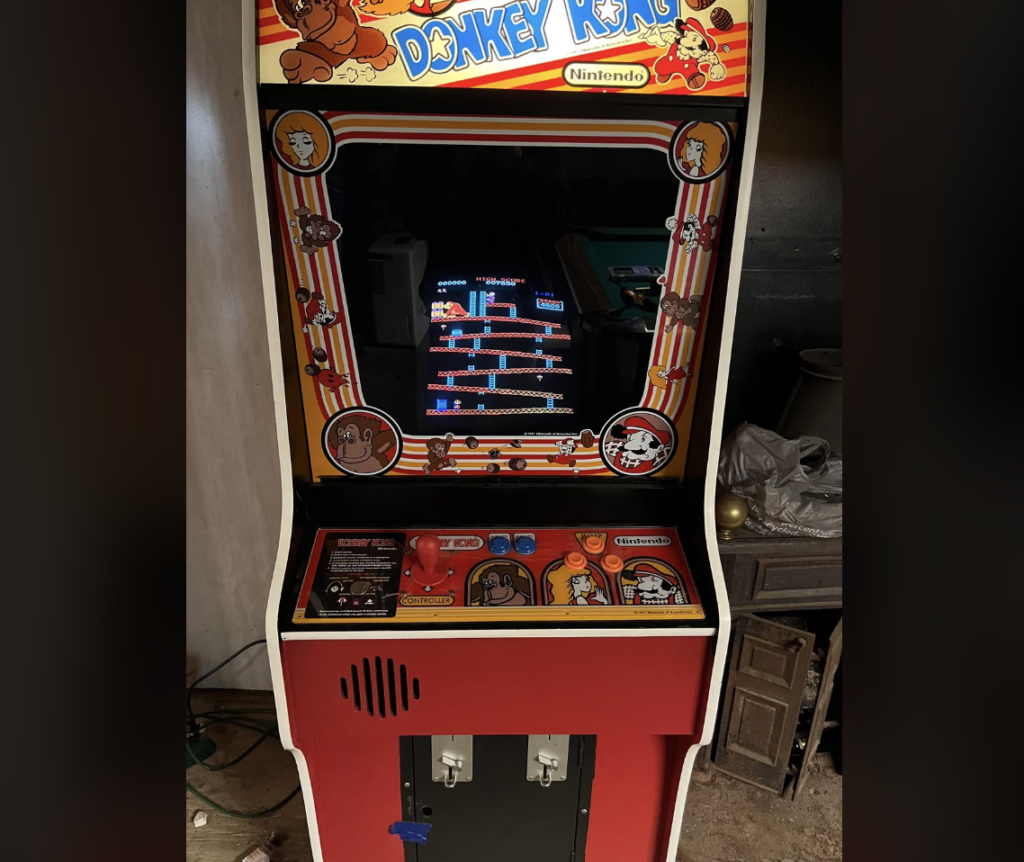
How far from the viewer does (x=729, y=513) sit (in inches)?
79.2

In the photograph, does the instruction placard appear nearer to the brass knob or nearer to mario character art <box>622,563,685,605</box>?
mario character art <box>622,563,685,605</box>

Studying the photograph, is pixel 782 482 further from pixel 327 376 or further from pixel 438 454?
pixel 327 376

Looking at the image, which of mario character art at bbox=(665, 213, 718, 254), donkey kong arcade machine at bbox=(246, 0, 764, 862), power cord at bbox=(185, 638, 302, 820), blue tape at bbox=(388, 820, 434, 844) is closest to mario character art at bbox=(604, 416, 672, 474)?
donkey kong arcade machine at bbox=(246, 0, 764, 862)

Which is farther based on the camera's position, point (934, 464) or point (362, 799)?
point (362, 799)

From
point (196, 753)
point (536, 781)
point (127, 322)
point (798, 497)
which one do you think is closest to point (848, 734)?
point (127, 322)

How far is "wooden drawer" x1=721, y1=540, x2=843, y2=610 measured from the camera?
6.77ft

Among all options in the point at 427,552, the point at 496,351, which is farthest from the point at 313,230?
the point at 427,552

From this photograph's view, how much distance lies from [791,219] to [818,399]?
565 millimetres

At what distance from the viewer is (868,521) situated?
0.30 m

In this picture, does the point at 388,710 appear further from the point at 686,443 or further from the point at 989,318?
the point at 989,318

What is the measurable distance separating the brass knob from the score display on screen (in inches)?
27.8

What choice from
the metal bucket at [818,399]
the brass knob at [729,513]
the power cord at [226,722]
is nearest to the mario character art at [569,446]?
the brass knob at [729,513]

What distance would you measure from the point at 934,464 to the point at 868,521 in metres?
0.04

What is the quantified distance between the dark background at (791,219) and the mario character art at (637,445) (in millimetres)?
958
